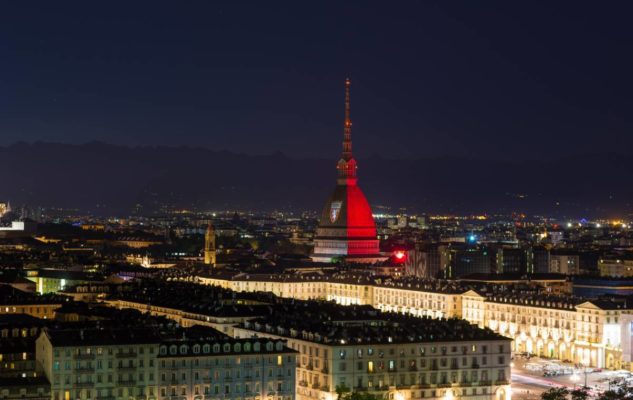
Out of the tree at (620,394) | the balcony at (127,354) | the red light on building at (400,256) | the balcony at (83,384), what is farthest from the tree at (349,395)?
the red light on building at (400,256)

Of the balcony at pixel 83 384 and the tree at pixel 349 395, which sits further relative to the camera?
the tree at pixel 349 395

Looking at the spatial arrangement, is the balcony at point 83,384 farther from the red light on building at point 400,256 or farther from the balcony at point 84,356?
the red light on building at point 400,256

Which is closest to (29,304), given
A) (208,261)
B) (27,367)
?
(27,367)

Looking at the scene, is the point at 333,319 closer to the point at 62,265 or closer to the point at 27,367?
the point at 27,367

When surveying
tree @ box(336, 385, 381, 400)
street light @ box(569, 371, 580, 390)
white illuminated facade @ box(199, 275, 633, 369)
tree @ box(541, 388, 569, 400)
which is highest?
white illuminated facade @ box(199, 275, 633, 369)

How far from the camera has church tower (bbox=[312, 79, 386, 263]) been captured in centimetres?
18050

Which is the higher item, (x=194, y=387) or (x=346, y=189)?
(x=346, y=189)

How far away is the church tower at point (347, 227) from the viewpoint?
18050 cm

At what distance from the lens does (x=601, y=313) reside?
10594 cm

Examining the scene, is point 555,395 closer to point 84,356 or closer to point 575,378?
point 575,378

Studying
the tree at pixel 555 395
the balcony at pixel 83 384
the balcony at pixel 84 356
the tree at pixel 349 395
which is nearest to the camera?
the balcony at pixel 83 384

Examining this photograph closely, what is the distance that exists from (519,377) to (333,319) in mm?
Answer: 10640

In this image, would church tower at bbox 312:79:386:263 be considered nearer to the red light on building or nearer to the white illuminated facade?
the red light on building

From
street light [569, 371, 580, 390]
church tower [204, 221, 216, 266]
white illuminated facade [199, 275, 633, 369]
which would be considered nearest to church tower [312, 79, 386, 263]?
church tower [204, 221, 216, 266]
